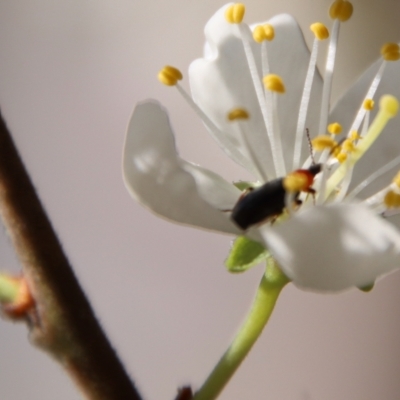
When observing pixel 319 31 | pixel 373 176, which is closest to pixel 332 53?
pixel 319 31

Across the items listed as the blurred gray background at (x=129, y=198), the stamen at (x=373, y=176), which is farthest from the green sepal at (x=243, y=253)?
the blurred gray background at (x=129, y=198)

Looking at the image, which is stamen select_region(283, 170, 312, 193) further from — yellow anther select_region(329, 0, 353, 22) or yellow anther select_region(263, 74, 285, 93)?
yellow anther select_region(329, 0, 353, 22)

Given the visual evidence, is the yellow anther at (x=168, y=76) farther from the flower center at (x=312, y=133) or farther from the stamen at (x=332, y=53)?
the stamen at (x=332, y=53)

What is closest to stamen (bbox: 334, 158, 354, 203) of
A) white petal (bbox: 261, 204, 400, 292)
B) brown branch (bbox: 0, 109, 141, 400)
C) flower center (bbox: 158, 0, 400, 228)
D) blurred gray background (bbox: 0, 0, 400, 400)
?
flower center (bbox: 158, 0, 400, 228)

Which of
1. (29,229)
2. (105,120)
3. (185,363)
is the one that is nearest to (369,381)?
(185,363)

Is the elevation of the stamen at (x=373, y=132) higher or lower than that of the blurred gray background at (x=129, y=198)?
higher

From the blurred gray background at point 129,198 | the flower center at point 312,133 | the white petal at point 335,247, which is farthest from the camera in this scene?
the blurred gray background at point 129,198

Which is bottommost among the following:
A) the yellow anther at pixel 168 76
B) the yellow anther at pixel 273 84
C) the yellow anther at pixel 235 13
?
the yellow anther at pixel 168 76

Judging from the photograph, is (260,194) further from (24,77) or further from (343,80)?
(343,80)
